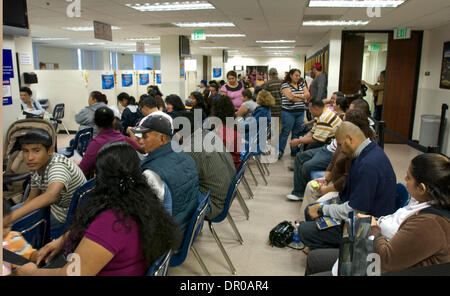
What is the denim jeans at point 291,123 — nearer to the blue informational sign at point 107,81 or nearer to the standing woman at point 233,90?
the standing woman at point 233,90

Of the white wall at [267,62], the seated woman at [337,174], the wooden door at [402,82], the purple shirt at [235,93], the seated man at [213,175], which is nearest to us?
the seated man at [213,175]

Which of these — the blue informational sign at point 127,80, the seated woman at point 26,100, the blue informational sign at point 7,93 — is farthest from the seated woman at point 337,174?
the blue informational sign at point 127,80

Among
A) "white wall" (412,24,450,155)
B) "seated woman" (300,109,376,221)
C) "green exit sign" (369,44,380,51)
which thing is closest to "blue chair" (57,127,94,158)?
"seated woman" (300,109,376,221)

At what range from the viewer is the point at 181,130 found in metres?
4.31

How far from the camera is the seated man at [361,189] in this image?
90.4 inches

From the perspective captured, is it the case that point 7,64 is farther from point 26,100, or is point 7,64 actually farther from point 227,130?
point 26,100

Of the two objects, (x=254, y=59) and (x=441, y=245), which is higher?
(x=254, y=59)

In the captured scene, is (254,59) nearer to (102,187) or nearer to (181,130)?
(181,130)

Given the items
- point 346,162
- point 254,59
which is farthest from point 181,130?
point 254,59

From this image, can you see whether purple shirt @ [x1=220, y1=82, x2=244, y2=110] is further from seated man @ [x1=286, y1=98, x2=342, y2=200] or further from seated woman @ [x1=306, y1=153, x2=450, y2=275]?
seated woman @ [x1=306, y1=153, x2=450, y2=275]

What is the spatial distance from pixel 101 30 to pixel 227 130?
526 cm

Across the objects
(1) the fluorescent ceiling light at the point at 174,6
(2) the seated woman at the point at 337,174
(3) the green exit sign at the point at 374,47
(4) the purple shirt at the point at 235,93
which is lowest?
(2) the seated woman at the point at 337,174

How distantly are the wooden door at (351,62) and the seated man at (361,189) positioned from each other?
6.40m
